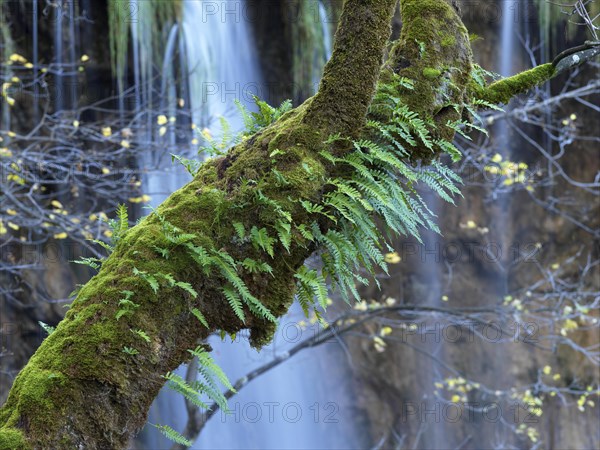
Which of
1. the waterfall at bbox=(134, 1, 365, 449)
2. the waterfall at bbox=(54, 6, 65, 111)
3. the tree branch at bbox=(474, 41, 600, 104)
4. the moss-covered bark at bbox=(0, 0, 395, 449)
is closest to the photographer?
the moss-covered bark at bbox=(0, 0, 395, 449)

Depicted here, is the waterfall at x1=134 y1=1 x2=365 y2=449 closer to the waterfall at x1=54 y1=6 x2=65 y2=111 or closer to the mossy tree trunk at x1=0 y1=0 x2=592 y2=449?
the waterfall at x1=54 y1=6 x2=65 y2=111

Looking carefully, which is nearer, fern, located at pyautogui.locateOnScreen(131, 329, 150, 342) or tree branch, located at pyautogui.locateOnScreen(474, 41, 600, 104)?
fern, located at pyautogui.locateOnScreen(131, 329, 150, 342)

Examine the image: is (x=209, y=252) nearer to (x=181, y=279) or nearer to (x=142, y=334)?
(x=181, y=279)

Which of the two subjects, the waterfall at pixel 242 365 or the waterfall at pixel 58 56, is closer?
the waterfall at pixel 58 56

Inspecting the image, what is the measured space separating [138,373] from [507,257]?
1032 cm

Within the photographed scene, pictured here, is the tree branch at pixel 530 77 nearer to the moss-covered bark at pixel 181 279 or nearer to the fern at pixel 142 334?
the moss-covered bark at pixel 181 279

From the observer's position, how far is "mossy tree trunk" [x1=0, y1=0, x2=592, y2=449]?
9.07ft

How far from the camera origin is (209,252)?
9.94 feet

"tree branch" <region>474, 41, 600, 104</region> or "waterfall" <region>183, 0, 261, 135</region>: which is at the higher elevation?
"waterfall" <region>183, 0, 261, 135</region>

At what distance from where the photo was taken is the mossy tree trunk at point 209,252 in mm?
2766

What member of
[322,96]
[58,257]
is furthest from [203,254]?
[58,257]

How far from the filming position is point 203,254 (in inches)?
117

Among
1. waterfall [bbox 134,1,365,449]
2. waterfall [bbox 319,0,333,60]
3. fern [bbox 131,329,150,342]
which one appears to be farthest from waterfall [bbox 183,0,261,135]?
fern [bbox 131,329,150,342]

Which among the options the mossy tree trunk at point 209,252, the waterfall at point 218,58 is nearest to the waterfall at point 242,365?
the waterfall at point 218,58
